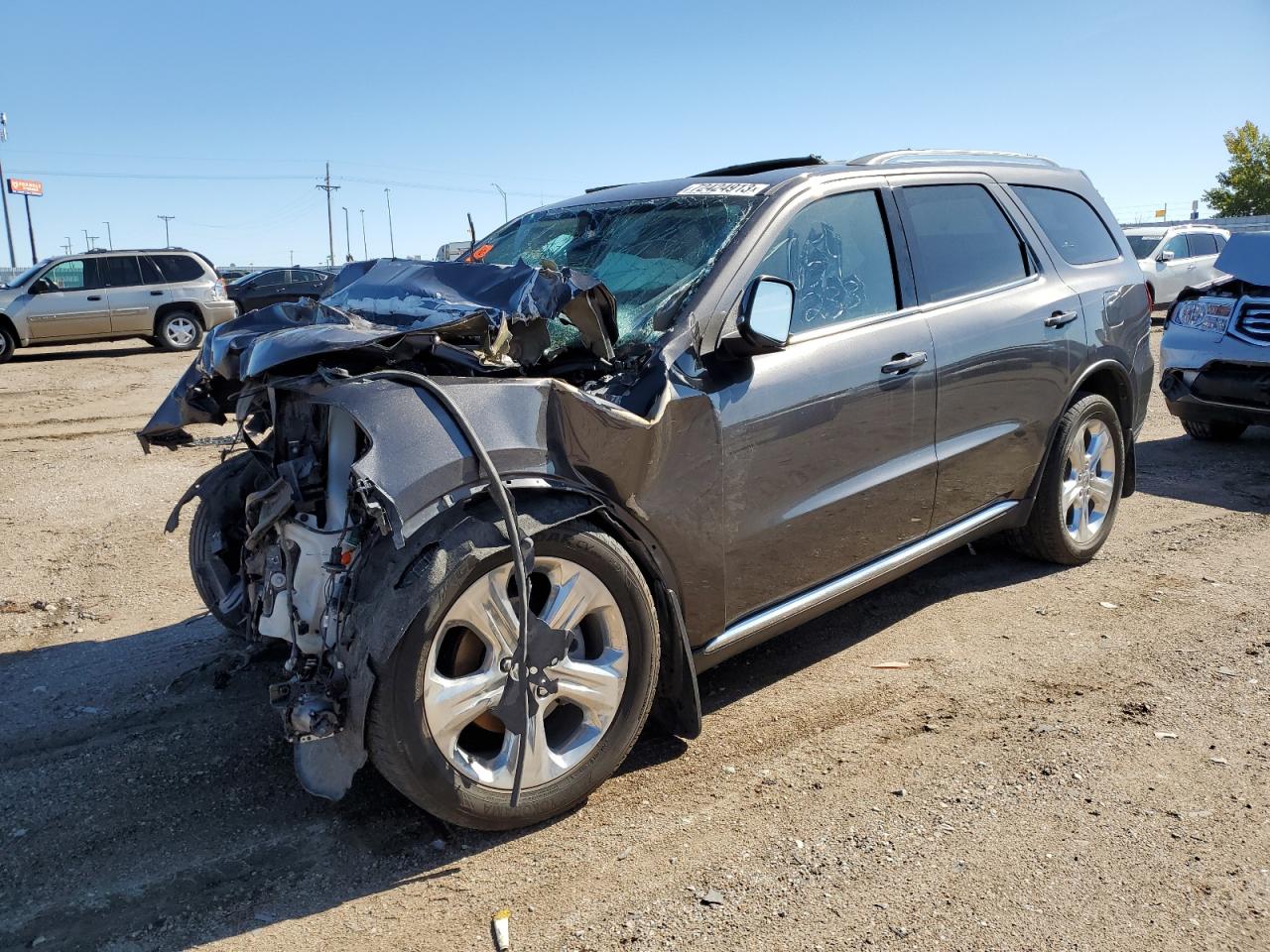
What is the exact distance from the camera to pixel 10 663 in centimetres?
441

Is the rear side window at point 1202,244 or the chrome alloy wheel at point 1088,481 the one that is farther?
the rear side window at point 1202,244

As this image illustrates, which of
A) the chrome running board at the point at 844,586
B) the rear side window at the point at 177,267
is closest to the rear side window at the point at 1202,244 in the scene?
the chrome running board at the point at 844,586

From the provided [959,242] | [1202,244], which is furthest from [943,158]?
[1202,244]

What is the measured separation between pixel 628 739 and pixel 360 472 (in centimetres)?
123

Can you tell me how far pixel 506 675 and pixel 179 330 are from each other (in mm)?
17856

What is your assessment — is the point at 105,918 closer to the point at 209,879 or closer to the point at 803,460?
the point at 209,879

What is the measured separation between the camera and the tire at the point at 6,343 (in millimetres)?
17078

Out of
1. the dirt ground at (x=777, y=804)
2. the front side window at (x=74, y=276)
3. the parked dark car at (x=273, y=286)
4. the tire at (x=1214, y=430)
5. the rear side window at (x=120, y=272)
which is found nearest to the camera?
the dirt ground at (x=777, y=804)

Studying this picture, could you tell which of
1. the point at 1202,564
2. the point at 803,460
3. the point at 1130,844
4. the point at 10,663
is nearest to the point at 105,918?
the point at 10,663

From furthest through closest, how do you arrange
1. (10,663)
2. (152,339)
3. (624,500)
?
(152,339), (10,663), (624,500)

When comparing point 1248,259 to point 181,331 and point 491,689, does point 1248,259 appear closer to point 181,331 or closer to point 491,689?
point 491,689

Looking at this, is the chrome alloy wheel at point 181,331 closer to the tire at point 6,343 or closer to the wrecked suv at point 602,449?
the tire at point 6,343

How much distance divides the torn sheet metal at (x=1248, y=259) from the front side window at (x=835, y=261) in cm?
538

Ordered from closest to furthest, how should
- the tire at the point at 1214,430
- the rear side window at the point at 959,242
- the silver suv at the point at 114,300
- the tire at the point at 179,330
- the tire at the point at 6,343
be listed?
the rear side window at the point at 959,242 → the tire at the point at 1214,430 → the tire at the point at 6,343 → the silver suv at the point at 114,300 → the tire at the point at 179,330
